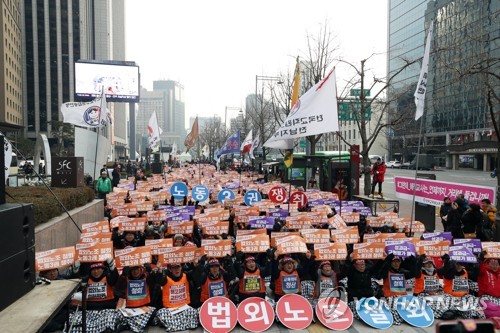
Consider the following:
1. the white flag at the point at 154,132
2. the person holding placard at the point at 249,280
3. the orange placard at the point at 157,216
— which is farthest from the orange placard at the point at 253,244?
the white flag at the point at 154,132

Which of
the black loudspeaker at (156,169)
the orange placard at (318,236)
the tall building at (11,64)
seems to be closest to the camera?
the orange placard at (318,236)

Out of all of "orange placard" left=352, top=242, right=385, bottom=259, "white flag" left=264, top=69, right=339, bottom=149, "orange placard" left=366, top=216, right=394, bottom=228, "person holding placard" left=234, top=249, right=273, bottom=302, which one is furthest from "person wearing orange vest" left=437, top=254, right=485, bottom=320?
"orange placard" left=366, top=216, right=394, bottom=228

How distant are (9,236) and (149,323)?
14.4 feet

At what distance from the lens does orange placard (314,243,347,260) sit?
734 cm

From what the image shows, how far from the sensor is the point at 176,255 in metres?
7.14

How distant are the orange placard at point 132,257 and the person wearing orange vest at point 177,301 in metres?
0.43

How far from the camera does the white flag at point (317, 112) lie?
907cm

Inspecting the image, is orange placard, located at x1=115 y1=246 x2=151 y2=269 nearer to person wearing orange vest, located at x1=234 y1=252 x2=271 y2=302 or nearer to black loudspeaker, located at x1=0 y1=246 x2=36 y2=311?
person wearing orange vest, located at x1=234 y1=252 x2=271 y2=302

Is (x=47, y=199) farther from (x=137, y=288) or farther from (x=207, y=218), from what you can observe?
(x=137, y=288)

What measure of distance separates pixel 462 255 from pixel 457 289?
69 centimetres

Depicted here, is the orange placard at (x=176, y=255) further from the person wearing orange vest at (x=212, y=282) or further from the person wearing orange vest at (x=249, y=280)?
the person wearing orange vest at (x=249, y=280)

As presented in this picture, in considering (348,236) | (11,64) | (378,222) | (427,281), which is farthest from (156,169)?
(11,64)

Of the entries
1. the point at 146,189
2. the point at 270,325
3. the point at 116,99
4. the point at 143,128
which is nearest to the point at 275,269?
the point at 270,325

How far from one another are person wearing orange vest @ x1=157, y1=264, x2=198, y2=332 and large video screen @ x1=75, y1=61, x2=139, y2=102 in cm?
3580
